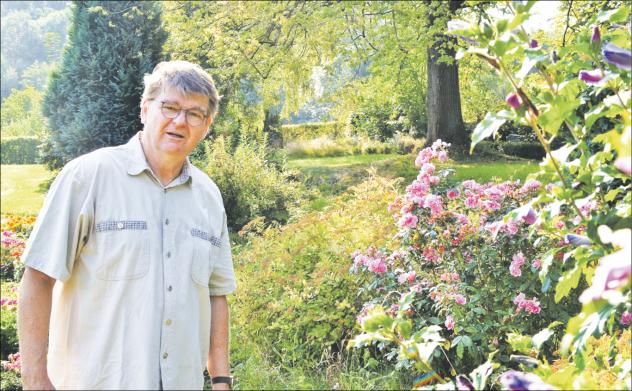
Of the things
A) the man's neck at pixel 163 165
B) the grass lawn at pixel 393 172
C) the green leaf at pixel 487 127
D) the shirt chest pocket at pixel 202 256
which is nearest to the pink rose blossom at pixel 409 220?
the shirt chest pocket at pixel 202 256

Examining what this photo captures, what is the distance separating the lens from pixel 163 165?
2080 mm

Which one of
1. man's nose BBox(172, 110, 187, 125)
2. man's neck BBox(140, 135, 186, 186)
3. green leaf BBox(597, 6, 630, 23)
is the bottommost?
man's neck BBox(140, 135, 186, 186)

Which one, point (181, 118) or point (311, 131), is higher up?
point (311, 131)

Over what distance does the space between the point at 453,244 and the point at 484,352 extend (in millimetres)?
641

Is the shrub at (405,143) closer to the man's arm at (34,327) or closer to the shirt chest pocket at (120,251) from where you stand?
the shirt chest pocket at (120,251)

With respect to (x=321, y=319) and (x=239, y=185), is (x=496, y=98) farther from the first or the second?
(x=321, y=319)

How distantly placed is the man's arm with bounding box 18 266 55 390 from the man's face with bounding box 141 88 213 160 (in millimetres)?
527

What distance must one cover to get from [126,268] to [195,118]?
533mm

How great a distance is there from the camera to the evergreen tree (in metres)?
10.0

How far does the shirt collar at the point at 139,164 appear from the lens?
201 cm

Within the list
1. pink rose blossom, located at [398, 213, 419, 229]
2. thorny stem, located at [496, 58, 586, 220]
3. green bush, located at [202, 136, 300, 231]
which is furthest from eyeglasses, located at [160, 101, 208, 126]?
green bush, located at [202, 136, 300, 231]

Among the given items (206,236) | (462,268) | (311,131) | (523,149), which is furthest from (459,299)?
(311,131)

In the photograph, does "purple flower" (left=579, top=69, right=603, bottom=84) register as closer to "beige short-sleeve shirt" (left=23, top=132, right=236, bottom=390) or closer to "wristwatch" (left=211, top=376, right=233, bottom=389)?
"beige short-sleeve shirt" (left=23, top=132, right=236, bottom=390)

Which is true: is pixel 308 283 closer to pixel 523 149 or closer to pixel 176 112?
pixel 176 112
